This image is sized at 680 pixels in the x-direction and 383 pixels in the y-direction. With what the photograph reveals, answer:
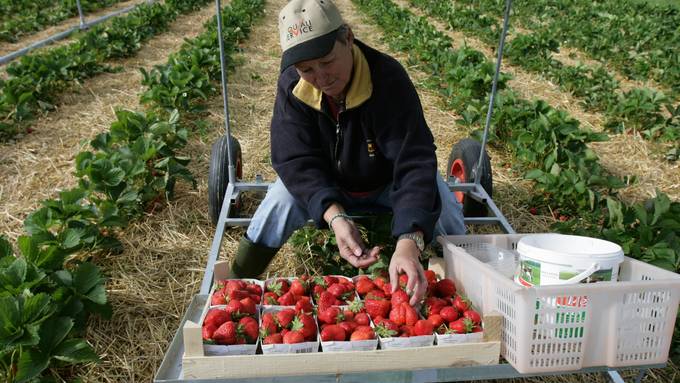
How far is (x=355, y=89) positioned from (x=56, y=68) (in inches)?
218

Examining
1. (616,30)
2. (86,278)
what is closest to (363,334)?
(86,278)

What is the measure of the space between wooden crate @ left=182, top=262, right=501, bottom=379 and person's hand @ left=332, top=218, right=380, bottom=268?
1.66ft

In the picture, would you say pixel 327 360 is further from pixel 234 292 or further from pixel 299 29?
pixel 299 29

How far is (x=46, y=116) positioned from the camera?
6090mm

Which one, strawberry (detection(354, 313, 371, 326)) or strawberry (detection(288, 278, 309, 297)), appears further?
strawberry (detection(288, 278, 309, 297))

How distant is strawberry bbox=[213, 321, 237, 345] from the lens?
6.22 feet

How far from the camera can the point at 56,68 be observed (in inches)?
268

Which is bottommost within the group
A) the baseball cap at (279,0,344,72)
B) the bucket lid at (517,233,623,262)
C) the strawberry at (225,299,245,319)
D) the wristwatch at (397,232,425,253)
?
the strawberry at (225,299,245,319)

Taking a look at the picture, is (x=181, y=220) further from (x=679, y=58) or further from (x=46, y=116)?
(x=679, y=58)

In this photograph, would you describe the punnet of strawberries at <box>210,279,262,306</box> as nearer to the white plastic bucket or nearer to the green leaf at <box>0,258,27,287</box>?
the green leaf at <box>0,258,27,287</box>

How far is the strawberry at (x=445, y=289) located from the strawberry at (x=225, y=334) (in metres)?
0.85

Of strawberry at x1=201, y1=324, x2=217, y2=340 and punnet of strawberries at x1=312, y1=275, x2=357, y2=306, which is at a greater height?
strawberry at x1=201, y1=324, x2=217, y2=340

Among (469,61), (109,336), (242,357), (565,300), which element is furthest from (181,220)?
(469,61)

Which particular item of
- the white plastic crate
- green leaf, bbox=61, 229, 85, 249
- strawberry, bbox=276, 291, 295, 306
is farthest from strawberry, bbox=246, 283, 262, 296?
green leaf, bbox=61, 229, 85, 249
